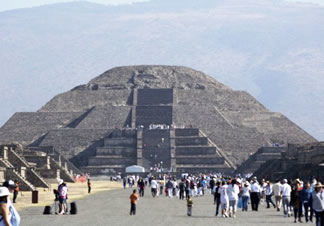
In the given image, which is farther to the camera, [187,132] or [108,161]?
[187,132]

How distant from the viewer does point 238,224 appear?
102ft

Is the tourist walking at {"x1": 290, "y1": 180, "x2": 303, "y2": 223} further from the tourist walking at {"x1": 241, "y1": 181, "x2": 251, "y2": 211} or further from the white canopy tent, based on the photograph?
the white canopy tent

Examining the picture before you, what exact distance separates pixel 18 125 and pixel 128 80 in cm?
2094

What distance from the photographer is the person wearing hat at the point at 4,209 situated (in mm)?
17047

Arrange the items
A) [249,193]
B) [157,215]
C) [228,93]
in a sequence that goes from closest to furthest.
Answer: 1. [157,215]
2. [249,193]
3. [228,93]

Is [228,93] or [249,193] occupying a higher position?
[228,93]

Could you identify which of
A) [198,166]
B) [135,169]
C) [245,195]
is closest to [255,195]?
[245,195]

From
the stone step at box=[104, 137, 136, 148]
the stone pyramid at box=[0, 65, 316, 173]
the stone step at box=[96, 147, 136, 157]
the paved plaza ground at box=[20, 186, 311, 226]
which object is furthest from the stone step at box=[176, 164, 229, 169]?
the paved plaza ground at box=[20, 186, 311, 226]

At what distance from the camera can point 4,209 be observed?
17.1 meters

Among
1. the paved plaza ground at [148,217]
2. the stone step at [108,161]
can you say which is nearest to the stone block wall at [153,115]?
the stone step at [108,161]

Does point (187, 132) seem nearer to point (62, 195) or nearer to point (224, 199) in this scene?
point (62, 195)

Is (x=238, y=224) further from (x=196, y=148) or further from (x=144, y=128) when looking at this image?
(x=144, y=128)

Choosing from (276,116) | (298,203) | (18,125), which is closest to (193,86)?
Result: (276,116)

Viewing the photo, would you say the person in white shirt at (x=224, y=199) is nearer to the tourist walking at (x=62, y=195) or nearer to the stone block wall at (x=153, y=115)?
the tourist walking at (x=62, y=195)
